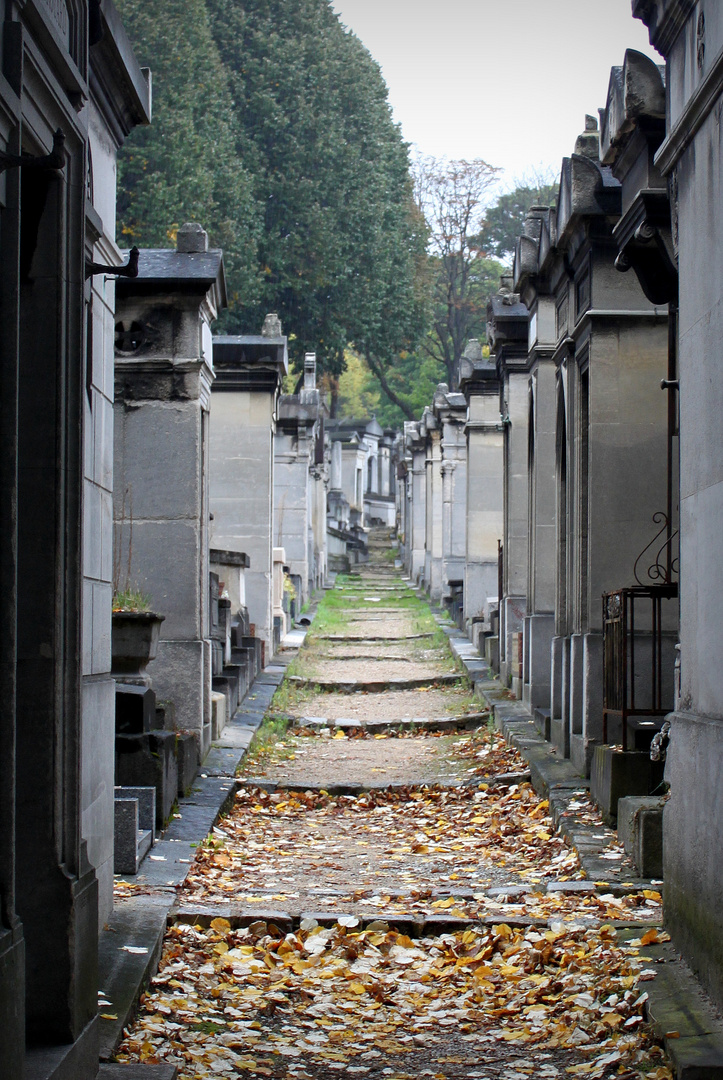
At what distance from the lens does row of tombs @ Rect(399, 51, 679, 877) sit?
22.9 feet

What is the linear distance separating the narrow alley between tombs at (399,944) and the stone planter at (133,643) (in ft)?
3.54

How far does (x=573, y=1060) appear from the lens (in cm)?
441

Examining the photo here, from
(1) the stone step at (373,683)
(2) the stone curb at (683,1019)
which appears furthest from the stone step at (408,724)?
(2) the stone curb at (683,1019)

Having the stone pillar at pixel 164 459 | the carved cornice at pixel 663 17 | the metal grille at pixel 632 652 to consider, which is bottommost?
the metal grille at pixel 632 652

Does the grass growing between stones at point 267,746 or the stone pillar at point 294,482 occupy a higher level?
the stone pillar at point 294,482

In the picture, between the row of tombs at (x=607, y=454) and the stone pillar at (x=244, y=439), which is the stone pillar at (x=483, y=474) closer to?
the stone pillar at (x=244, y=439)

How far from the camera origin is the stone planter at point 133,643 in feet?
25.9

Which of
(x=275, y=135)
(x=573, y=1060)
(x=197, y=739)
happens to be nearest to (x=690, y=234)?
(x=573, y=1060)

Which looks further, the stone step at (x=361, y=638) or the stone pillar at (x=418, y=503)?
the stone pillar at (x=418, y=503)

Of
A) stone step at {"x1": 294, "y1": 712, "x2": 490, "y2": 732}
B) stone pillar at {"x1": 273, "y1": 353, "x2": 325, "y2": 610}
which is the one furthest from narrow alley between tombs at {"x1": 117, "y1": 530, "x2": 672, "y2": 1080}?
stone pillar at {"x1": 273, "y1": 353, "x2": 325, "y2": 610}

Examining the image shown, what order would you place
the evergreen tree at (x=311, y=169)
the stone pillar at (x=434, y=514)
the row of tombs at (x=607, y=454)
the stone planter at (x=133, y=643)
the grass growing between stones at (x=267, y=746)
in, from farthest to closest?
the evergreen tree at (x=311, y=169), the stone pillar at (x=434, y=514), the grass growing between stones at (x=267, y=746), the stone planter at (x=133, y=643), the row of tombs at (x=607, y=454)

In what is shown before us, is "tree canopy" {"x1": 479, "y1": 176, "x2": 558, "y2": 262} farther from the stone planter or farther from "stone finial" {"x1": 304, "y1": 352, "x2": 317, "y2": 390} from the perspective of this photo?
the stone planter

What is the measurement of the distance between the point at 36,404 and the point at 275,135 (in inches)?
1326

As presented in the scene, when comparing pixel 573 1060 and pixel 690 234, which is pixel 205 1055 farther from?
pixel 690 234
